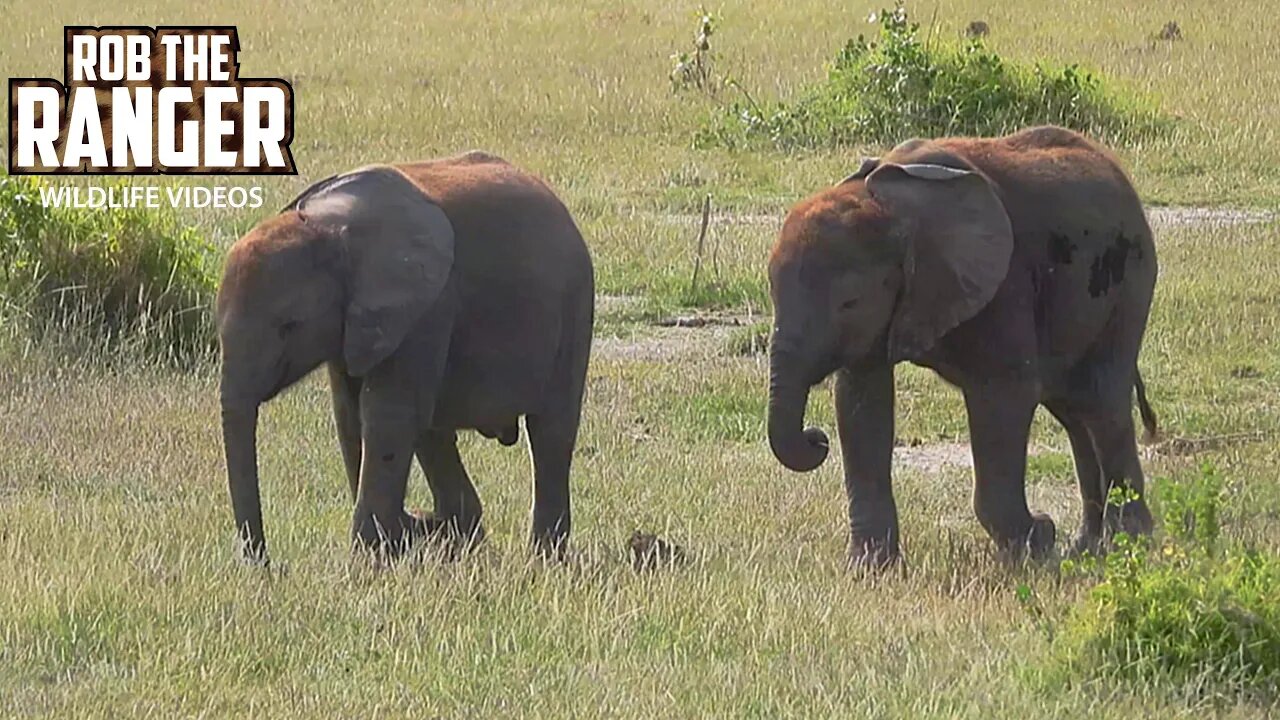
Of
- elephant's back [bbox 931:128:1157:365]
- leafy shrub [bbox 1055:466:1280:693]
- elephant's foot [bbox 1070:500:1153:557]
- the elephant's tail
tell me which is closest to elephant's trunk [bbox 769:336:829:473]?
elephant's back [bbox 931:128:1157:365]

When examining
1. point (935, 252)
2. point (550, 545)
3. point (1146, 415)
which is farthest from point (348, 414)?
point (1146, 415)

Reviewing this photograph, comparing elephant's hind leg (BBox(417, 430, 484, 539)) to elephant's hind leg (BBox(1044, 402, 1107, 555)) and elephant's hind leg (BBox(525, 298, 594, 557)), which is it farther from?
elephant's hind leg (BBox(1044, 402, 1107, 555))

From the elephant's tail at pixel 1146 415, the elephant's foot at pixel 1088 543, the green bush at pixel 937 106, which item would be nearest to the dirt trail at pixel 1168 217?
the green bush at pixel 937 106

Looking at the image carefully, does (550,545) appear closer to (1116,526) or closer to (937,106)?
(1116,526)

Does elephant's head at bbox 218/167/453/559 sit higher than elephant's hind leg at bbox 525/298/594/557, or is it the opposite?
elephant's head at bbox 218/167/453/559

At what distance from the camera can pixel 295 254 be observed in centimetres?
764

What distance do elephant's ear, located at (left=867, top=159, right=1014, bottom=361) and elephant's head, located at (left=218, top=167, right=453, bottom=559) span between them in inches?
61.6

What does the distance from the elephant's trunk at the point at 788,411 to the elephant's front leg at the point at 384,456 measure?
122cm

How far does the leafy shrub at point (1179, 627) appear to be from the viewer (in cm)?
665

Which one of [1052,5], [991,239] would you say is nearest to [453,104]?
[1052,5]

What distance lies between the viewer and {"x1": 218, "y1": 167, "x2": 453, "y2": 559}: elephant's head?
7570 mm

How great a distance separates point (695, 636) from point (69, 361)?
19.1 ft

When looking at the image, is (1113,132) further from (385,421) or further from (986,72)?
(385,421)

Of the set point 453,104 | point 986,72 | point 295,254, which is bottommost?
point 453,104
